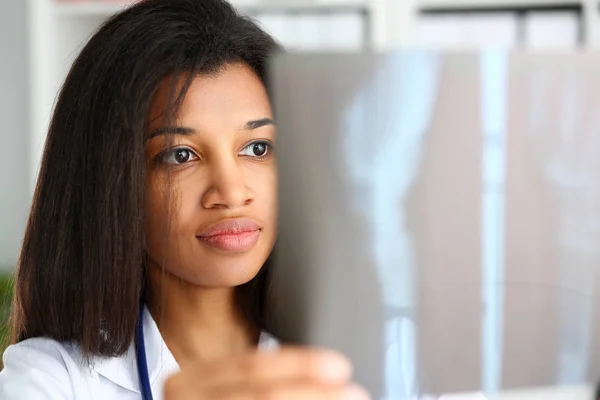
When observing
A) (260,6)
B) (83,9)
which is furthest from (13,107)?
(260,6)

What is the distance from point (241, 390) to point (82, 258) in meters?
0.22

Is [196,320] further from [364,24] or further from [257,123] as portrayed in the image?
[364,24]

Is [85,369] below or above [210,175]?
below

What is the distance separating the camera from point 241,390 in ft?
1.12

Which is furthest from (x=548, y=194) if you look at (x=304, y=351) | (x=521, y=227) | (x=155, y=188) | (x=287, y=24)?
(x=287, y=24)

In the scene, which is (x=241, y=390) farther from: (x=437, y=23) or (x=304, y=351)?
(x=437, y=23)

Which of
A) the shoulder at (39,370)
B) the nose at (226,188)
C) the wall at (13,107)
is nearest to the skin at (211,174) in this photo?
the nose at (226,188)

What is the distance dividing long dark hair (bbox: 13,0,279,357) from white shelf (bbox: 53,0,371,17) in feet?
3.00

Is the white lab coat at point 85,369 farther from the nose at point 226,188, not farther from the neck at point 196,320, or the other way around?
the nose at point 226,188

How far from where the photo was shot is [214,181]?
47 centimetres

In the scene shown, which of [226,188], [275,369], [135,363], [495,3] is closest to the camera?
[275,369]

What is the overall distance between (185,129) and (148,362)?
188 mm

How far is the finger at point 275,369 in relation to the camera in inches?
12.1

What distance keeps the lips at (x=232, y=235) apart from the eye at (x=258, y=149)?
47 millimetres
